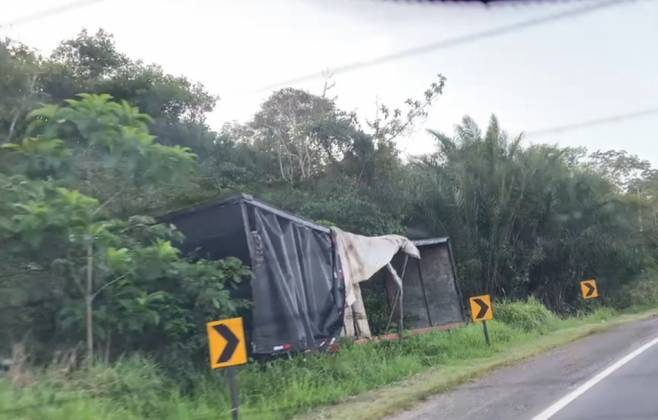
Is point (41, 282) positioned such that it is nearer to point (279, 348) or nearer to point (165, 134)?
point (279, 348)

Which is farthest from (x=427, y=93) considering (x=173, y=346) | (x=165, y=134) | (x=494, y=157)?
(x=173, y=346)

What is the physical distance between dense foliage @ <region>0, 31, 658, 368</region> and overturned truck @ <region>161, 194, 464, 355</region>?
476mm

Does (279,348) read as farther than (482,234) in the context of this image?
No

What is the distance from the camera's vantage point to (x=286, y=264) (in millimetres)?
12172

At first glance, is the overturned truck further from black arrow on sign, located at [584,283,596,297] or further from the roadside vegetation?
black arrow on sign, located at [584,283,596,297]

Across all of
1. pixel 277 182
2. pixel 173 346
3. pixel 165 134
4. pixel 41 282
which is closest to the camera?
pixel 41 282

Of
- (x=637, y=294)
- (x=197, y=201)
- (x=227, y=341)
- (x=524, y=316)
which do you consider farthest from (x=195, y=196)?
(x=637, y=294)

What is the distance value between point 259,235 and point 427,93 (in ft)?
53.1

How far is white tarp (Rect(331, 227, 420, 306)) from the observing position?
14922 millimetres

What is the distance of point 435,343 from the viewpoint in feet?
48.6

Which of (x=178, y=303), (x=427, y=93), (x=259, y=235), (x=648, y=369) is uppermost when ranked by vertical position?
(x=427, y=93)

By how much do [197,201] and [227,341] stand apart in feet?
20.4

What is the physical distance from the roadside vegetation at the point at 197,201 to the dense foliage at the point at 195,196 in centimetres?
4

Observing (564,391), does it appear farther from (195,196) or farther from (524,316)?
(524,316)
